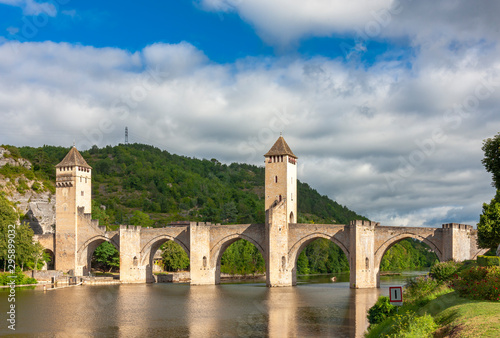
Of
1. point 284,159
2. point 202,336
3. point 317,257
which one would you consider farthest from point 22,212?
point 202,336

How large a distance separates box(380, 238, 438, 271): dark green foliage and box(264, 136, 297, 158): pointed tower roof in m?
25.6

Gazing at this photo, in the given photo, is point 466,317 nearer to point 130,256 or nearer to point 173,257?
point 130,256

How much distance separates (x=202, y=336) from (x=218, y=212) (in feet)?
249

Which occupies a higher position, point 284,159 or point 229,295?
point 284,159

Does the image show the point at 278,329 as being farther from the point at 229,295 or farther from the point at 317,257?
the point at 317,257

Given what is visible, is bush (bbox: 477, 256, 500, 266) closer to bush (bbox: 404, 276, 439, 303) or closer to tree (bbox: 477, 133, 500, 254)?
bush (bbox: 404, 276, 439, 303)

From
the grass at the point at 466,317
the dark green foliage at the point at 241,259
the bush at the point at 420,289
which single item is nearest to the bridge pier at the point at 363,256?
the bush at the point at 420,289

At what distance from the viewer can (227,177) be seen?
137750 mm

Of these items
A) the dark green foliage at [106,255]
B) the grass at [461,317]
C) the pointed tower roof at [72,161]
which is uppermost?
the pointed tower roof at [72,161]

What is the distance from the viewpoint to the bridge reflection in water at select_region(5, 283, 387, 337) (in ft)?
73.0

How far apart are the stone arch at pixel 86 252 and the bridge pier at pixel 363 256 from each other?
24.8 m

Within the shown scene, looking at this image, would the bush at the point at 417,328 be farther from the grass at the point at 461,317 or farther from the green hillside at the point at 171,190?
the green hillside at the point at 171,190

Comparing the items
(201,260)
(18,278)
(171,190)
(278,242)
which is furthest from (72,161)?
(171,190)

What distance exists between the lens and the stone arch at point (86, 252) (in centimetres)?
5494
